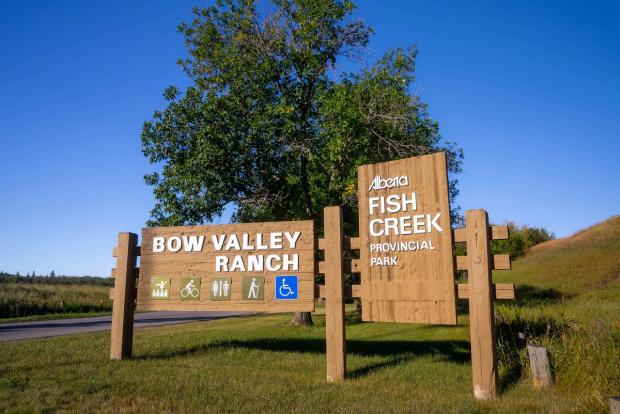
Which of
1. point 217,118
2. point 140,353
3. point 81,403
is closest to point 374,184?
point 81,403

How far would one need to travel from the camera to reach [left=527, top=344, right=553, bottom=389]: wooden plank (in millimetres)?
6738

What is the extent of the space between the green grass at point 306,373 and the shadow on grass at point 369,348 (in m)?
0.03

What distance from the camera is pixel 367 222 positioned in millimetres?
8242

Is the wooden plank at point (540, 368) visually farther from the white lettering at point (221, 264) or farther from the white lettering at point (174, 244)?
the white lettering at point (174, 244)

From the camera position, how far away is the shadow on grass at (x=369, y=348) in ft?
31.8

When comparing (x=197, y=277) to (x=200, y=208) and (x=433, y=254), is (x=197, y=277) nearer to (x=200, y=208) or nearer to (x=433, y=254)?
(x=433, y=254)

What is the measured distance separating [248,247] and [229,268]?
58 centimetres

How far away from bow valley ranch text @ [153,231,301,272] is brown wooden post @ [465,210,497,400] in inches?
132

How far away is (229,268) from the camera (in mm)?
9516

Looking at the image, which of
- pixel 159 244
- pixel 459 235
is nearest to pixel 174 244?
pixel 159 244

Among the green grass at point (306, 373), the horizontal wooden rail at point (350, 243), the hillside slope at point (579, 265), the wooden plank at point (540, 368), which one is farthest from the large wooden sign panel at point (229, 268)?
the hillside slope at point (579, 265)

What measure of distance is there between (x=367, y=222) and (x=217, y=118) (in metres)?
8.63

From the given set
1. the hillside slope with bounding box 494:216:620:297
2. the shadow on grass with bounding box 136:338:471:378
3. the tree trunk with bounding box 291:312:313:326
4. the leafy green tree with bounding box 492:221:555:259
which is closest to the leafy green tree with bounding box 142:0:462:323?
the tree trunk with bounding box 291:312:313:326

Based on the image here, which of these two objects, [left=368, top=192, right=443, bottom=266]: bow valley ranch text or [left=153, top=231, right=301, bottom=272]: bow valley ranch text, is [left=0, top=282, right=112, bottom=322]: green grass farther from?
[left=368, top=192, right=443, bottom=266]: bow valley ranch text
